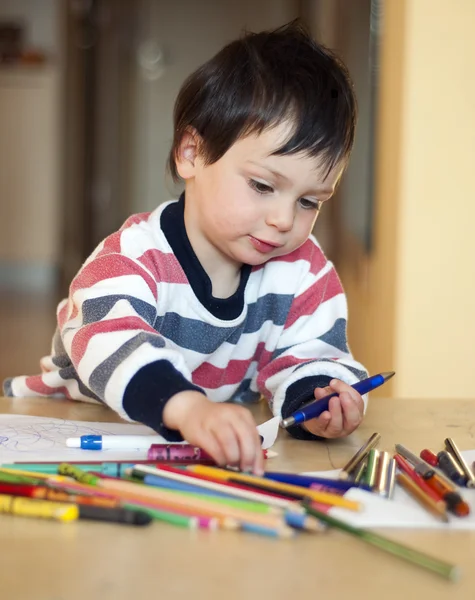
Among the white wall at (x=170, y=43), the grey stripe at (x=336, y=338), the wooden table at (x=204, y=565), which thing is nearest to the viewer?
the wooden table at (x=204, y=565)

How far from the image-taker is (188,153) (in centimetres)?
98

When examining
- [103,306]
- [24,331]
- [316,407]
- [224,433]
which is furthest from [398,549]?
[24,331]

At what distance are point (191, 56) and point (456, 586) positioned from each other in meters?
5.21

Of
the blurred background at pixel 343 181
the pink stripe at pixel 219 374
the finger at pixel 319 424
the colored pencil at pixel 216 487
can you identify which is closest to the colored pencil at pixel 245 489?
the colored pencil at pixel 216 487

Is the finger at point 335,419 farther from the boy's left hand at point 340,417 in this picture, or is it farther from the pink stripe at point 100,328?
the pink stripe at point 100,328

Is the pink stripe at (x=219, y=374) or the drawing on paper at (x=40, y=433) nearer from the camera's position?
the drawing on paper at (x=40, y=433)

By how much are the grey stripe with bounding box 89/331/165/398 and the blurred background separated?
1.95ft

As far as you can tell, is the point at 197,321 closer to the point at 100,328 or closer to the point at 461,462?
the point at 100,328

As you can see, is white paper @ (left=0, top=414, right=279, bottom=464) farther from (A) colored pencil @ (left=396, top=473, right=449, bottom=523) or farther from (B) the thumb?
(A) colored pencil @ (left=396, top=473, right=449, bottom=523)

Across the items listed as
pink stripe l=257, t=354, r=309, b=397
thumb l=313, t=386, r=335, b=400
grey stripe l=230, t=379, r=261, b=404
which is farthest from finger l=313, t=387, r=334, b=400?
grey stripe l=230, t=379, r=261, b=404

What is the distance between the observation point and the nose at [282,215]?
0.86 metres

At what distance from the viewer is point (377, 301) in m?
1.97

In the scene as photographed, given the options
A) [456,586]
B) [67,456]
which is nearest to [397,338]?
[67,456]

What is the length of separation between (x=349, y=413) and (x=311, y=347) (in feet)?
0.71
